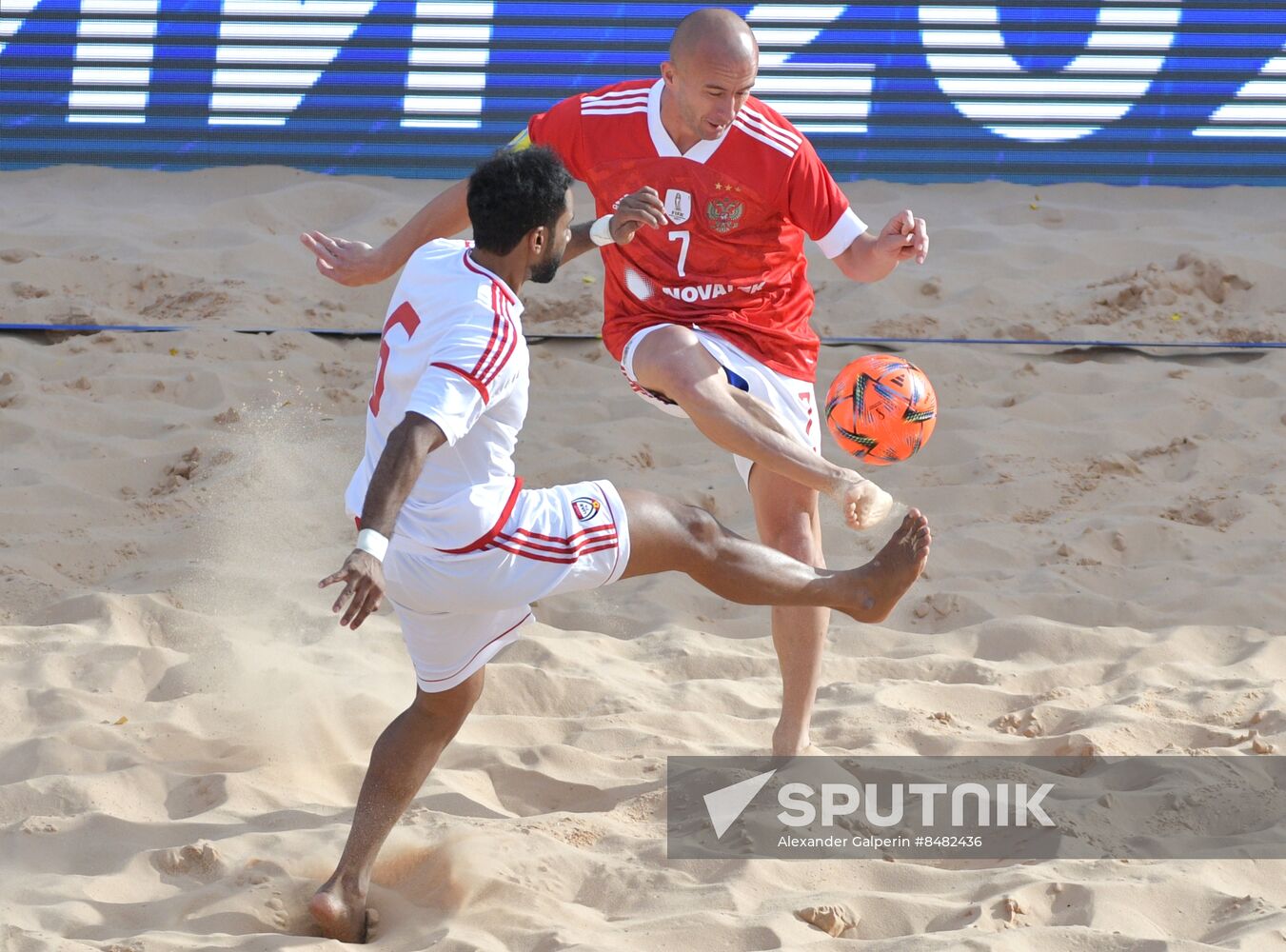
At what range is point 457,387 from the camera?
9.05 feet

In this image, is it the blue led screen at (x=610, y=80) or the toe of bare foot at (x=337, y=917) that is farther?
the blue led screen at (x=610, y=80)

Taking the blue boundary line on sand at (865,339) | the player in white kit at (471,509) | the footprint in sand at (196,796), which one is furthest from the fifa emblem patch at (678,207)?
the blue boundary line on sand at (865,339)

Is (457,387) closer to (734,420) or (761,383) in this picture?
(734,420)

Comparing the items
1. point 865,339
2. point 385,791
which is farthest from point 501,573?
point 865,339

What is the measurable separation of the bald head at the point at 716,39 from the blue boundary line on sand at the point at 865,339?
2.63 m

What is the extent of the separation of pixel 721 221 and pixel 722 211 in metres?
0.03

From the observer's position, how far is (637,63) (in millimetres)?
7895

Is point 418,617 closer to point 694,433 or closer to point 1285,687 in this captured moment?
point 1285,687

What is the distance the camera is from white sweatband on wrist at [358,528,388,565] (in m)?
2.62

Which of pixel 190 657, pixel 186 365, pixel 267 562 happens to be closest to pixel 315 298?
pixel 186 365

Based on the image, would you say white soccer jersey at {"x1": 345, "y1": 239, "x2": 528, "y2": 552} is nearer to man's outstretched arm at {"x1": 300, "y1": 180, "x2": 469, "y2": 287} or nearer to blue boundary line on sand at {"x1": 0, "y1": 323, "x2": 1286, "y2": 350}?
man's outstretched arm at {"x1": 300, "y1": 180, "x2": 469, "y2": 287}

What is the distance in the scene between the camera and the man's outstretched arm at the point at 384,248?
402 centimetres

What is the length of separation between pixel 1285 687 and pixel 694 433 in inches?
96.1

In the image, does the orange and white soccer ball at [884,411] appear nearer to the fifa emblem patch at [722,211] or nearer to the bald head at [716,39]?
the fifa emblem patch at [722,211]
